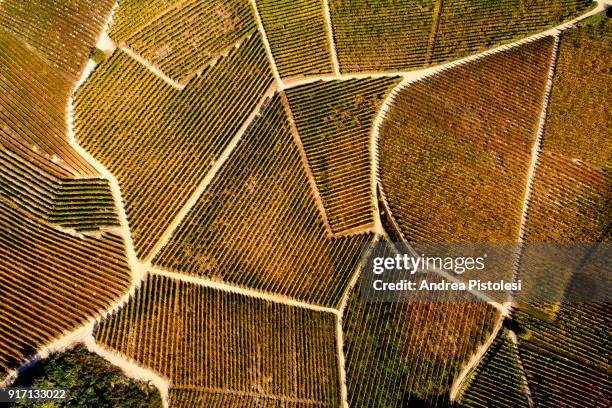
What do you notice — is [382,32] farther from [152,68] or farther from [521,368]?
[521,368]

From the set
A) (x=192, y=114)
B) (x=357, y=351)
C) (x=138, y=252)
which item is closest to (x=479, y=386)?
(x=357, y=351)

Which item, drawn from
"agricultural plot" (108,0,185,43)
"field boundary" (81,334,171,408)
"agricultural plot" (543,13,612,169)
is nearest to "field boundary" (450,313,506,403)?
"agricultural plot" (543,13,612,169)

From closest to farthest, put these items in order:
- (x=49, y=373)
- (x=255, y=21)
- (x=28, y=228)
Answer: (x=49, y=373), (x=28, y=228), (x=255, y=21)

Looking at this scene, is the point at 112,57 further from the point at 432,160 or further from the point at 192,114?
the point at 432,160

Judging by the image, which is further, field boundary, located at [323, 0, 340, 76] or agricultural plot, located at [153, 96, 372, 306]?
field boundary, located at [323, 0, 340, 76]

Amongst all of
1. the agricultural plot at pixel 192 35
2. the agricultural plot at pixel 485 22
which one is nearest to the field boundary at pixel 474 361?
the agricultural plot at pixel 485 22

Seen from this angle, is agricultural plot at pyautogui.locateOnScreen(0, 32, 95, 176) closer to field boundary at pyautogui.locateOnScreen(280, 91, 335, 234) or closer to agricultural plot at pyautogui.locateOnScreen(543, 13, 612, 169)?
field boundary at pyautogui.locateOnScreen(280, 91, 335, 234)
